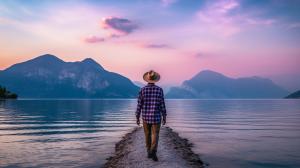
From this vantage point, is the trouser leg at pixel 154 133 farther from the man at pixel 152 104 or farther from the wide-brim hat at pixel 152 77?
the wide-brim hat at pixel 152 77

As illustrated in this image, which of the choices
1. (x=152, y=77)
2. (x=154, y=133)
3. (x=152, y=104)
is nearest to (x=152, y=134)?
(x=154, y=133)

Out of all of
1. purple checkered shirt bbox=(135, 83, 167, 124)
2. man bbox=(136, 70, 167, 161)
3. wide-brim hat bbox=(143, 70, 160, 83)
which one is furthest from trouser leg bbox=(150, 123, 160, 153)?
wide-brim hat bbox=(143, 70, 160, 83)

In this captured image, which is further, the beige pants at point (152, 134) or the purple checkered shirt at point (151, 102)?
the beige pants at point (152, 134)

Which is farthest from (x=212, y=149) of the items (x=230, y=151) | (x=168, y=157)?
(x=168, y=157)

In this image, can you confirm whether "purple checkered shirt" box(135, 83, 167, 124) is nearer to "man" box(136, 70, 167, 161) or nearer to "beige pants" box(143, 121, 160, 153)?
"man" box(136, 70, 167, 161)

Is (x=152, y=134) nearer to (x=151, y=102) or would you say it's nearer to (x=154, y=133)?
(x=154, y=133)

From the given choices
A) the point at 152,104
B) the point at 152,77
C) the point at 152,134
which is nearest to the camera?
the point at 152,104

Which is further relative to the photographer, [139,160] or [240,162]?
[240,162]

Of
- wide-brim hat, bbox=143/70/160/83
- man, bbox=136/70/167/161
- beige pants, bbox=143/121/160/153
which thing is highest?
wide-brim hat, bbox=143/70/160/83

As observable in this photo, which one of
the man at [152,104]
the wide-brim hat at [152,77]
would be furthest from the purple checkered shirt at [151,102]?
the wide-brim hat at [152,77]

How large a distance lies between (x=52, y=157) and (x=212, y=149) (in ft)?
38.8

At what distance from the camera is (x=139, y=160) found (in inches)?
651

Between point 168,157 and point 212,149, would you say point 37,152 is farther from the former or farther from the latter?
point 212,149

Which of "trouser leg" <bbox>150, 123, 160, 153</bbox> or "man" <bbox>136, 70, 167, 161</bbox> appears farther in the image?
"trouser leg" <bbox>150, 123, 160, 153</bbox>
